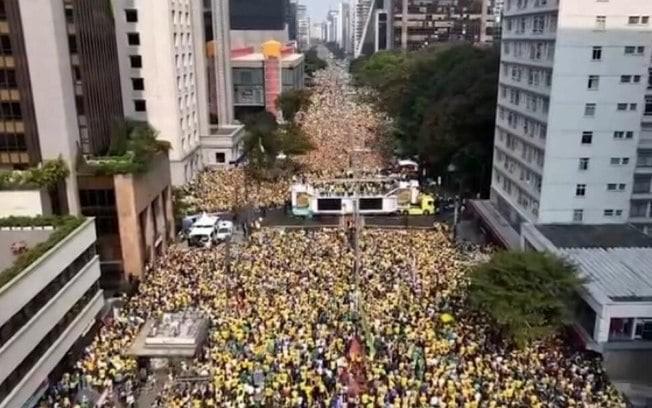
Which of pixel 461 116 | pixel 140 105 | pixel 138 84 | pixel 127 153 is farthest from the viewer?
pixel 140 105

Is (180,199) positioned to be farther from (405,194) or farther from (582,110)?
(582,110)

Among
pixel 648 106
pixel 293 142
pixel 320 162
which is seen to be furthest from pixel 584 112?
pixel 320 162

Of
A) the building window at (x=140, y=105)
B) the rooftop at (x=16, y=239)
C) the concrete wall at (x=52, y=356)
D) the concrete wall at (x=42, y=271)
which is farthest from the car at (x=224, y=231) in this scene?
the building window at (x=140, y=105)

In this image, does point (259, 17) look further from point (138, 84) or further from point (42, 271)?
point (42, 271)

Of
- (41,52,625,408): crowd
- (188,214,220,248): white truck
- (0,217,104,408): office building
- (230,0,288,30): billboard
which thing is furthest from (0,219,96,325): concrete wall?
(230,0,288,30): billboard

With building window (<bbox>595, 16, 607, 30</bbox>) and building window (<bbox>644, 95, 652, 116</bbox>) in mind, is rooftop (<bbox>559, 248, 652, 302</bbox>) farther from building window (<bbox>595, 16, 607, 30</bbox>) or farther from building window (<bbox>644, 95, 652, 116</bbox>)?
building window (<bbox>595, 16, 607, 30</bbox>)

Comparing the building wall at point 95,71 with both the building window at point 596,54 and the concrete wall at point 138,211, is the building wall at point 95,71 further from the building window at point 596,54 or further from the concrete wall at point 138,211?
the building window at point 596,54

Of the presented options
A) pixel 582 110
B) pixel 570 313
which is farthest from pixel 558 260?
pixel 582 110

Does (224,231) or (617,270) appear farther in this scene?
(224,231)
